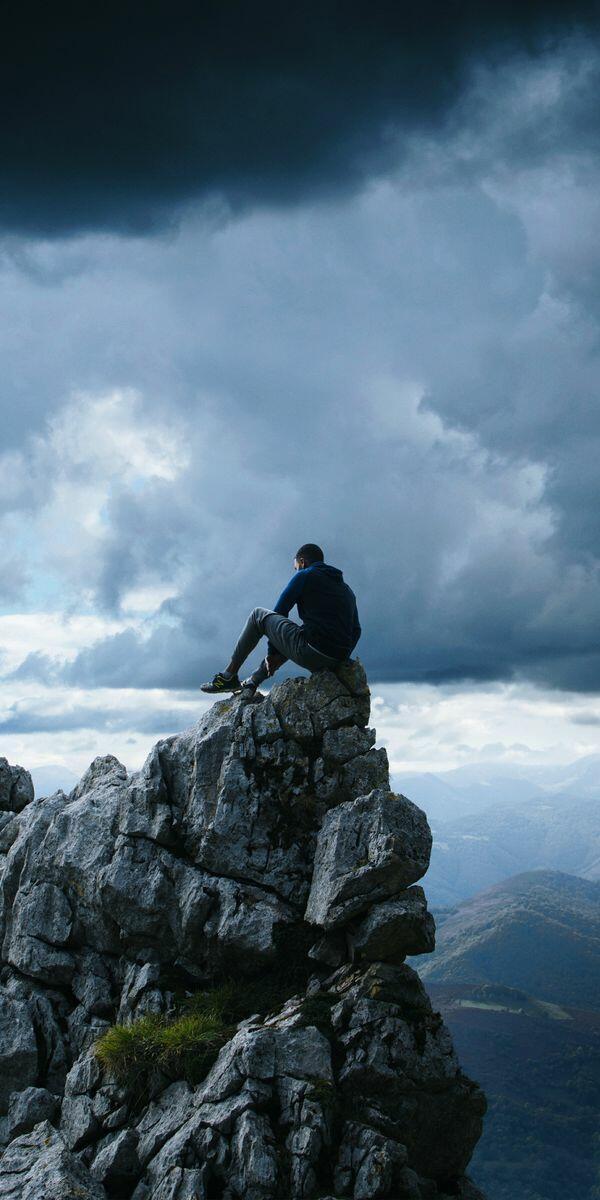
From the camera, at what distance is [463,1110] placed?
17688mm

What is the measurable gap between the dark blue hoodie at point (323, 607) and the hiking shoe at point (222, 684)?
9.42 feet

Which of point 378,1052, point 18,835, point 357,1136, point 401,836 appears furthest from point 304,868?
point 18,835

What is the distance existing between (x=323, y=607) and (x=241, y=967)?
32.7 feet

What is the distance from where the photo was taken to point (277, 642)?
24.2 m

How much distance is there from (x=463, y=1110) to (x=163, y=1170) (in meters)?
6.65

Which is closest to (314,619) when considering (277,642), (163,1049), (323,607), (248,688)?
(323,607)

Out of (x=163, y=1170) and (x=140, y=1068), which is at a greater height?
(x=140, y=1068)

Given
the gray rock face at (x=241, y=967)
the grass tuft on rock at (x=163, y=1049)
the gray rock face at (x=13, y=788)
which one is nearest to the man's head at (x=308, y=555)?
the gray rock face at (x=241, y=967)

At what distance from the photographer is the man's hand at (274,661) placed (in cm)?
2503

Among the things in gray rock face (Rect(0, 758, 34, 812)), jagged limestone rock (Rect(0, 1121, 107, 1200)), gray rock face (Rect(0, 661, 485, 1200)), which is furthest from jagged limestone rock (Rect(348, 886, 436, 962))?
gray rock face (Rect(0, 758, 34, 812))

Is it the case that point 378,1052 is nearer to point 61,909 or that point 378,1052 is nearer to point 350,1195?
point 350,1195

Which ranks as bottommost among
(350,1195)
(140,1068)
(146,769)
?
(350,1195)

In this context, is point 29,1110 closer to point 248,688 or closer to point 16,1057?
point 16,1057

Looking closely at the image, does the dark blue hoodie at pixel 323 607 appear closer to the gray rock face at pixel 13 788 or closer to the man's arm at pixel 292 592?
the man's arm at pixel 292 592
